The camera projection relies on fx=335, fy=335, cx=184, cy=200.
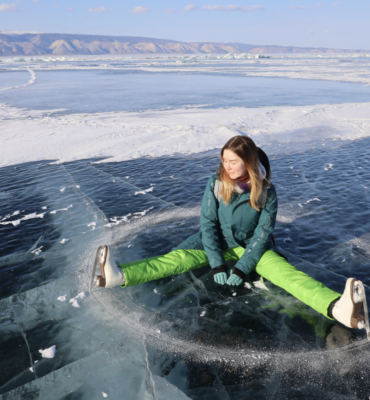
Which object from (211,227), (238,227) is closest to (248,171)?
(238,227)

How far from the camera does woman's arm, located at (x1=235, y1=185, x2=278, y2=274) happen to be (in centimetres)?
343

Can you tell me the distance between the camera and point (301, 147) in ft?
31.8

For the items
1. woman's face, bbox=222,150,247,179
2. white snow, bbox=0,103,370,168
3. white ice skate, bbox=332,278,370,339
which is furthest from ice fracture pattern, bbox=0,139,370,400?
white snow, bbox=0,103,370,168

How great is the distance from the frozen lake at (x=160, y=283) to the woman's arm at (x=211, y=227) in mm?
342

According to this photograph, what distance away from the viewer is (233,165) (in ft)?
10.7

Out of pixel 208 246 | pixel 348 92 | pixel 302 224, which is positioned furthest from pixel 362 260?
pixel 348 92

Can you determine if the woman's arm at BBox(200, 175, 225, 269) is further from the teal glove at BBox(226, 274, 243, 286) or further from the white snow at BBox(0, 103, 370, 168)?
the white snow at BBox(0, 103, 370, 168)

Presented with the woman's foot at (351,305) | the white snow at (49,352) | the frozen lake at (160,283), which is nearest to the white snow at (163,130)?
the frozen lake at (160,283)

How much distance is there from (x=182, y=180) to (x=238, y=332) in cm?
460

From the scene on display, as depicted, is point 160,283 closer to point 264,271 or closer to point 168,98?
point 264,271

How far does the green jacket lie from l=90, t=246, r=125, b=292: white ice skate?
98 cm

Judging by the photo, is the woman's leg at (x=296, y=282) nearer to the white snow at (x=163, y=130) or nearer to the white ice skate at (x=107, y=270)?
the white ice skate at (x=107, y=270)

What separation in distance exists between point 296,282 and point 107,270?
5.70ft

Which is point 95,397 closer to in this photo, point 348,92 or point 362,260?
point 362,260
